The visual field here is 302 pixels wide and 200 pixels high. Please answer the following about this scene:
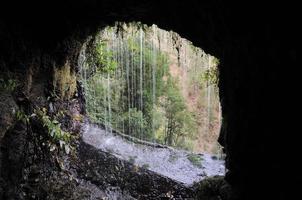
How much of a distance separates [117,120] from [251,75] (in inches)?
425

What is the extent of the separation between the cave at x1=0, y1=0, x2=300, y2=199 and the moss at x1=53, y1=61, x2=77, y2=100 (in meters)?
0.04

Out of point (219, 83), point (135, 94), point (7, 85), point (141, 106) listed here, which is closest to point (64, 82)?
point (7, 85)

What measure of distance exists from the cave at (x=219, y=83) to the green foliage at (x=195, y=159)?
364cm

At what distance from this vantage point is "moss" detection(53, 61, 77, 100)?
290 inches

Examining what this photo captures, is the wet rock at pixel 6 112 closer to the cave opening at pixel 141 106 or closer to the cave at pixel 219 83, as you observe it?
the cave at pixel 219 83

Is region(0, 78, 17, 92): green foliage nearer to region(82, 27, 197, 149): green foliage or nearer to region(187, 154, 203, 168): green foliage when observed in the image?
region(187, 154, 203, 168): green foliage

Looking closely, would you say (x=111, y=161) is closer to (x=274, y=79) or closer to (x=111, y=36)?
(x=111, y=36)

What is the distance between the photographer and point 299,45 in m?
2.57

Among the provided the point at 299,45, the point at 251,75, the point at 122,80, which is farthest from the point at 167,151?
the point at 299,45

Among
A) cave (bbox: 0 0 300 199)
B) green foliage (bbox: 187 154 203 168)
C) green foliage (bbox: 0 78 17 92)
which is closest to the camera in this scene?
cave (bbox: 0 0 300 199)

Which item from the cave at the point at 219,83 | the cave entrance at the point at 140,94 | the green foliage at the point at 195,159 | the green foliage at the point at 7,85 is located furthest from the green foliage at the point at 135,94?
the green foliage at the point at 7,85

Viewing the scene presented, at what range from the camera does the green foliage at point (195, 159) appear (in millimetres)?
10109

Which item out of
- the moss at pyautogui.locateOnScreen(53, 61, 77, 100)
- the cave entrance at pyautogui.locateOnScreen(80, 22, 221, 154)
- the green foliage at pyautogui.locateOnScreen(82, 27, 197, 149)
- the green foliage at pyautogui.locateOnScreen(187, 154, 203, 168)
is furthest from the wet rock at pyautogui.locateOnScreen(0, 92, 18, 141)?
the green foliage at pyautogui.locateOnScreen(82, 27, 197, 149)

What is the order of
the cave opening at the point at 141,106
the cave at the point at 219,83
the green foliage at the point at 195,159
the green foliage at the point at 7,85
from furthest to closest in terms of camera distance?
the green foliage at the point at 195,159 < the cave opening at the point at 141,106 < the green foliage at the point at 7,85 < the cave at the point at 219,83
